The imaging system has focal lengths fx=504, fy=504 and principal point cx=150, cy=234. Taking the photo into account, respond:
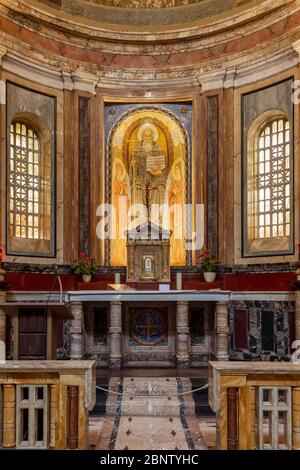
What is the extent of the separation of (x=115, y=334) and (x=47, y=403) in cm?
470

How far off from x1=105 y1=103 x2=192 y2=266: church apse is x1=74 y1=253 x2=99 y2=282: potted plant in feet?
2.55

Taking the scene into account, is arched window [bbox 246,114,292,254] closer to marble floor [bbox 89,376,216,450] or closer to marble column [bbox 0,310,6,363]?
marble floor [bbox 89,376,216,450]

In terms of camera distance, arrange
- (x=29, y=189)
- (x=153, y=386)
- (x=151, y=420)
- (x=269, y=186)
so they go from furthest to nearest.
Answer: (x=29, y=189) < (x=269, y=186) < (x=153, y=386) < (x=151, y=420)

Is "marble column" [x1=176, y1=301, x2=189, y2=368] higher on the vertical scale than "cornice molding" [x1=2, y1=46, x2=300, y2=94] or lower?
lower

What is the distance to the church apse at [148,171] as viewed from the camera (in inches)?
440

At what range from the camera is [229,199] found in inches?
417

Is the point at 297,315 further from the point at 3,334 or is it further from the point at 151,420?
the point at 3,334

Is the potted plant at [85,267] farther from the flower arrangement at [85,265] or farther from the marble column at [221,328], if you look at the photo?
the marble column at [221,328]

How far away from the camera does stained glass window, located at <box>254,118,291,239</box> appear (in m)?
10.0

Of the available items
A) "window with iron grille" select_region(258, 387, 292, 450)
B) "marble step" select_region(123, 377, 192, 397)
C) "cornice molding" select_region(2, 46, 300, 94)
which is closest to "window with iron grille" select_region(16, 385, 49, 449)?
"window with iron grille" select_region(258, 387, 292, 450)

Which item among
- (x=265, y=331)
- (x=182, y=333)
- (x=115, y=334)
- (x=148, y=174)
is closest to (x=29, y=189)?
(x=148, y=174)

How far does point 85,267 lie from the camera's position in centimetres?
1022

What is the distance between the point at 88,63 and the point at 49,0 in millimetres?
1594

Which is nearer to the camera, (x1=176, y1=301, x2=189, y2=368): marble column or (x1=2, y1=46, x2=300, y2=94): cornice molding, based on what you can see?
(x1=176, y1=301, x2=189, y2=368): marble column
